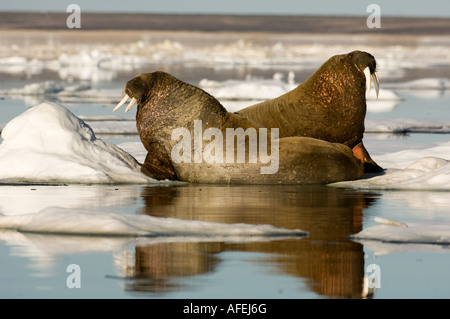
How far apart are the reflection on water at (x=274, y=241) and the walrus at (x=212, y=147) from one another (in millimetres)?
271

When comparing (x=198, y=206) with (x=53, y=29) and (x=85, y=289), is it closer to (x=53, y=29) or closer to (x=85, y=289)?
(x=85, y=289)

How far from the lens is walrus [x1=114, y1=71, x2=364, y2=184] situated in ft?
35.6

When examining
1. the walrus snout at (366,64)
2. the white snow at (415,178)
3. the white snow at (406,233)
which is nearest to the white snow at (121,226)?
the white snow at (406,233)

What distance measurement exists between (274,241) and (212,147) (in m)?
3.79

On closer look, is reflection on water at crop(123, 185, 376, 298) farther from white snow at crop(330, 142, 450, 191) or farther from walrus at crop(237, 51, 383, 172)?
walrus at crop(237, 51, 383, 172)

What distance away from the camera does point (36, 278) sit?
6.13m

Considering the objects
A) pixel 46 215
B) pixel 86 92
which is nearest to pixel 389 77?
pixel 86 92

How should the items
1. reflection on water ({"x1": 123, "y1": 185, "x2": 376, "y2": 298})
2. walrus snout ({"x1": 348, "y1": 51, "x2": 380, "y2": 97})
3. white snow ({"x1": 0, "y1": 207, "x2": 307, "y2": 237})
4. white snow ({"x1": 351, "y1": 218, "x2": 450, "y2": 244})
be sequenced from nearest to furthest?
1. reflection on water ({"x1": 123, "y1": 185, "x2": 376, "y2": 298})
2. white snow ({"x1": 351, "y1": 218, "x2": 450, "y2": 244})
3. white snow ({"x1": 0, "y1": 207, "x2": 307, "y2": 237})
4. walrus snout ({"x1": 348, "y1": 51, "x2": 380, "y2": 97})

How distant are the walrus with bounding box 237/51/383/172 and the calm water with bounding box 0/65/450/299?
207 centimetres

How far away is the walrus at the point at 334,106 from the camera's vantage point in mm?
11914

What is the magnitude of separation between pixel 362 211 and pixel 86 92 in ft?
66.7

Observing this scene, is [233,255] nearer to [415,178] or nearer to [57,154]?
[415,178]

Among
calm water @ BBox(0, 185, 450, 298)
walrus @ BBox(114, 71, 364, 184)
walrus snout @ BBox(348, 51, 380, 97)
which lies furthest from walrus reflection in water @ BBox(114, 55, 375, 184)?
calm water @ BBox(0, 185, 450, 298)

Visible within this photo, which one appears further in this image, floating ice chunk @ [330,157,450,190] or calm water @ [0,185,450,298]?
floating ice chunk @ [330,157,450,190]
